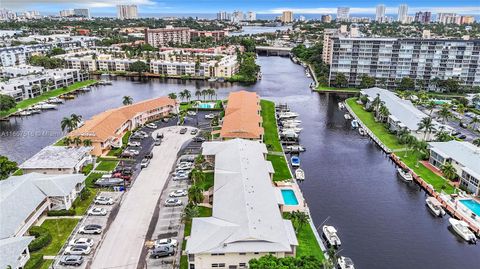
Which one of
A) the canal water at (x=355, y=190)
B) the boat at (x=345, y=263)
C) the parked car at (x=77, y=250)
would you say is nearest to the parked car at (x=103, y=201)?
the parked car at (x=77, y=250)

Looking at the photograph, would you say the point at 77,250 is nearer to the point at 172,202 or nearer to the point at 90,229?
the point at 90,229

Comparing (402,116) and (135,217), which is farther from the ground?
(402,116)

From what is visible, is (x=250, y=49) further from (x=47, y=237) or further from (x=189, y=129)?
(x=47, y=237)

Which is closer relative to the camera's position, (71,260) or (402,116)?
(71,260)

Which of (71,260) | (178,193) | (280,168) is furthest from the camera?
(280,168)

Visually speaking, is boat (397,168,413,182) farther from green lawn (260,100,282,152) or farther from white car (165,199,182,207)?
white car (165,199,182,207)

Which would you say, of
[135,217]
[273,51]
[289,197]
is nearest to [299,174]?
[289,197]

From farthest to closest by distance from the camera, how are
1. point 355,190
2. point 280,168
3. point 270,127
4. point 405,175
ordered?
point 270,127, point 280,168, point 405,175, point 355,190
